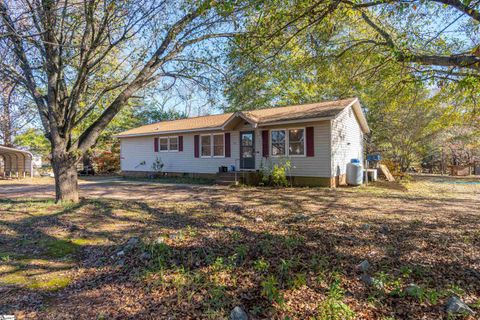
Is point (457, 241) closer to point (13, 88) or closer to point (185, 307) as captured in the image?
point (185, 307)

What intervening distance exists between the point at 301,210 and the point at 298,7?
4.14 metres

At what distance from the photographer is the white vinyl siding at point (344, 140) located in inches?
439

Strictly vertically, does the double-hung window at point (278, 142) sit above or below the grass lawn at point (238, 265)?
above

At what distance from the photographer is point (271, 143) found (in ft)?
40.2

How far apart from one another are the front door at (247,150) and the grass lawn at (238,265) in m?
7.28

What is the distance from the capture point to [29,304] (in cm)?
262

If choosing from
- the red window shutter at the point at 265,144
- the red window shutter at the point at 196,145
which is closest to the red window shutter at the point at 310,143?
the red window shutter at the point at 265,144

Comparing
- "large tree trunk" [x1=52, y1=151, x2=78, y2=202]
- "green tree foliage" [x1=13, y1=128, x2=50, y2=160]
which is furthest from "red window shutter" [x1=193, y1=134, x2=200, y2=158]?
"green tree foliage" [x1=13, y1=128, x2=50, y2=160]

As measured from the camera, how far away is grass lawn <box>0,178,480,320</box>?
2.52 meters

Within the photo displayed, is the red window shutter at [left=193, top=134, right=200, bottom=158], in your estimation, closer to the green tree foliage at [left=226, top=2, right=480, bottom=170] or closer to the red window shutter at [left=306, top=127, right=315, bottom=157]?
the red window shutter at [left=306, top=127, right=315, bottom=157]

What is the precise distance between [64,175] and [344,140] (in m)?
10.4

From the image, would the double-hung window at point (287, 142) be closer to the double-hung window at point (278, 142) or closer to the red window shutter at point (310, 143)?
the double-hung window at point (278, 142)

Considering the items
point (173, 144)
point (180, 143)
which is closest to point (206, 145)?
point (180, 143)

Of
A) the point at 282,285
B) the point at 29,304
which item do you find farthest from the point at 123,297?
the point at 282,285
